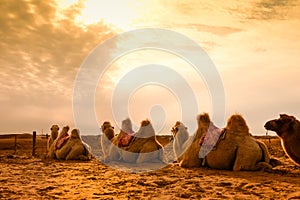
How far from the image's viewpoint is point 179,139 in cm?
1173

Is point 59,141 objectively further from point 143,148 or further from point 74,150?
point 143,148

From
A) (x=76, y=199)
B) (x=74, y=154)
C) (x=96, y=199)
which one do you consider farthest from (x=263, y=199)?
(x=74, y=154)

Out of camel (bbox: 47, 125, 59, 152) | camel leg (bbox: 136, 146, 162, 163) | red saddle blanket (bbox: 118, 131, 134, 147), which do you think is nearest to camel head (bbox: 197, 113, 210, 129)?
camel leg (bbox: 136, 146, 162, 163)

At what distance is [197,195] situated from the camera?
5727mm

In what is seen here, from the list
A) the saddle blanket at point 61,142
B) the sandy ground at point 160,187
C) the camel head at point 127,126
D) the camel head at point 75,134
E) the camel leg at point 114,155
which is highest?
the camel head at point 127,126

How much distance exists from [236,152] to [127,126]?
585cm

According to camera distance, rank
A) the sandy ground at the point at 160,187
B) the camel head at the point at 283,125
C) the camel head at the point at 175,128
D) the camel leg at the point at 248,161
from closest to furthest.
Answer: the sandy ground at the point at 160,187, the camel head at the point at 283,125, the camel leg at the point at 248,161, the camel head at the point at 175,128

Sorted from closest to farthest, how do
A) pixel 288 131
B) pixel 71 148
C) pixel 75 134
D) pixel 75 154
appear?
1. pixel 288 131
2. pixel 75 154
3. pixel 71 148
4. pixel 75 134

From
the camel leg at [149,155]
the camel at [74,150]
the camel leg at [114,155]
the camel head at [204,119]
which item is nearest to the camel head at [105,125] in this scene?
the camel at [74,150]

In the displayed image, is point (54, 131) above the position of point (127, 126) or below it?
below

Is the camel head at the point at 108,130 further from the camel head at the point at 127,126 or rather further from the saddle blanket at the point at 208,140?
the saddle blanket at the point at 208,140

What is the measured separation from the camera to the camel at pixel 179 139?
37.1 feet

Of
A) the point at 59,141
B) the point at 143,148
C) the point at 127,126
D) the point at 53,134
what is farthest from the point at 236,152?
the point at 53,134

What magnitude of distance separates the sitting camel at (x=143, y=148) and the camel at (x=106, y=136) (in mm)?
1704
